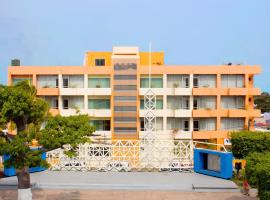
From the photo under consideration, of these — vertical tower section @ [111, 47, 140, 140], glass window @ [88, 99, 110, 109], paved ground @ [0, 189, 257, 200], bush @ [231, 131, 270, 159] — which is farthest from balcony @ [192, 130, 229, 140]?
paved ground @ [0, 189, 257, 200]

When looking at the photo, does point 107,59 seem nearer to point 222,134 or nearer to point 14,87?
point 222,134

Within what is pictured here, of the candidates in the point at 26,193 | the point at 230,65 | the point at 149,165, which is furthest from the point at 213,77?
the point at 26,193

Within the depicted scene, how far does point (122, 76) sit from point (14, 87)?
26.9 m

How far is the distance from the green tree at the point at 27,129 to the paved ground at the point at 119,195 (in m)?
6.29

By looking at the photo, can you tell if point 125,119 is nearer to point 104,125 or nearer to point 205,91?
point 104,125

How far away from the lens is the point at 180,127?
1638 inches

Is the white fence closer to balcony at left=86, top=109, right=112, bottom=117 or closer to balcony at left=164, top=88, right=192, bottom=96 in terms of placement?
balcony at left=86, top=109, right=112, bottom=117

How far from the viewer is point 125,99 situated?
41031 mm

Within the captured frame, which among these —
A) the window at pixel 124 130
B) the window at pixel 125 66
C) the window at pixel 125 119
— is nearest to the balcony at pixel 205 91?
the window at pixel 125 66

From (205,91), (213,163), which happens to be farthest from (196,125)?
(213,163)

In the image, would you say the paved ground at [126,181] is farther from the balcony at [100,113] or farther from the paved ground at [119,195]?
the balcony at [100,113]

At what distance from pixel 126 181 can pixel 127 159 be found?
423 centimetres

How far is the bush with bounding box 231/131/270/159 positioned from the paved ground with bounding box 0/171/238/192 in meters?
3.29

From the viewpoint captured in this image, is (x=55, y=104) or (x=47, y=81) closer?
(x=47, y=81)
